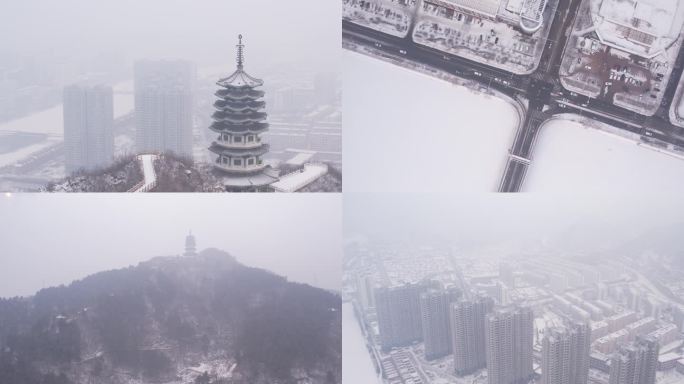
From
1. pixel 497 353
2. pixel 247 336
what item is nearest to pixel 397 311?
pixel 497 353

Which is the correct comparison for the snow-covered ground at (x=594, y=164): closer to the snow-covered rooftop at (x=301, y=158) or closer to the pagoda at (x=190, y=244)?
the snow-covered rooftop at (x=301, y=158)

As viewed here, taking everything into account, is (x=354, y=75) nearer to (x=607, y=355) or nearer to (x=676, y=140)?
(x=676, y=140)

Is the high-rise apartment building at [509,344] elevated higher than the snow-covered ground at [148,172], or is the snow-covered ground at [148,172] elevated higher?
the snow-covered ground at [148,172]

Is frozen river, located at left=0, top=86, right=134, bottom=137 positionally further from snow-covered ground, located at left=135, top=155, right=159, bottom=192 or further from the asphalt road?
the asphalt road

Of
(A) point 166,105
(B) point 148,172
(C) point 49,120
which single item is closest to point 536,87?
(A) point 166,105

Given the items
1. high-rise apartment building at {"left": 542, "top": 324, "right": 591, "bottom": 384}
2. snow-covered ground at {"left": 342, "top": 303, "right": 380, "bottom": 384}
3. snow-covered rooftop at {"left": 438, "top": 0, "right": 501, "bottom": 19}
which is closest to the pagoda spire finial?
snow-covered rooftop at {"left": 438, "top": 0, "right": 501, "bottom": 19}

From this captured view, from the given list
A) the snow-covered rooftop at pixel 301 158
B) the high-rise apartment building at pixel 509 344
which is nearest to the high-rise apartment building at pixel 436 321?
the high-rise apartment building at pixel 509 344
